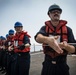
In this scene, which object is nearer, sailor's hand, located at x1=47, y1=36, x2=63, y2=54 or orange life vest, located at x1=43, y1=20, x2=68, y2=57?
sailor's hand, located at x1=47, y1=36, x2=63, y2=54

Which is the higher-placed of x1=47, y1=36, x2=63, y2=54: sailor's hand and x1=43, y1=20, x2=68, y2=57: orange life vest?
x1=43, y1=20, x2=68, y2=57: orange life vest

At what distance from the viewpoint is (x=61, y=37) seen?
251 centimetres

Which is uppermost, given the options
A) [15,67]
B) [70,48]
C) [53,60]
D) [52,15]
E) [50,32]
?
[52,15]

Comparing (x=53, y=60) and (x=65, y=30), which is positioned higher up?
(x=65, y=30)

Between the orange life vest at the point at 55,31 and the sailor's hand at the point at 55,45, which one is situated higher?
the orange life vest at the point at 55,31

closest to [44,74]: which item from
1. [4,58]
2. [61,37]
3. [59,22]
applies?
[61,37]

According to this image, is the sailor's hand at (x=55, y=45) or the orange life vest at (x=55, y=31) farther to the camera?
the orange life vest at (x=55, y=31)

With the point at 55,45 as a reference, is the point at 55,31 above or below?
above

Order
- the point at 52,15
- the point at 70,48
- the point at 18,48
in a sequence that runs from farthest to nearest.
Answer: the point at 18,48 < the point at 52,15 < the point at 70,48

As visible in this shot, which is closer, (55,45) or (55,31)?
(55,45)

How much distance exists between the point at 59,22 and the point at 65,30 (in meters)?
0.14

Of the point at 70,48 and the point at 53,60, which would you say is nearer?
the point at 70,48

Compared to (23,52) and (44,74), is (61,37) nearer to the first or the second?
(44,74)

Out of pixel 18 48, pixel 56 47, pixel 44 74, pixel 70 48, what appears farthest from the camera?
pixel 18 48
